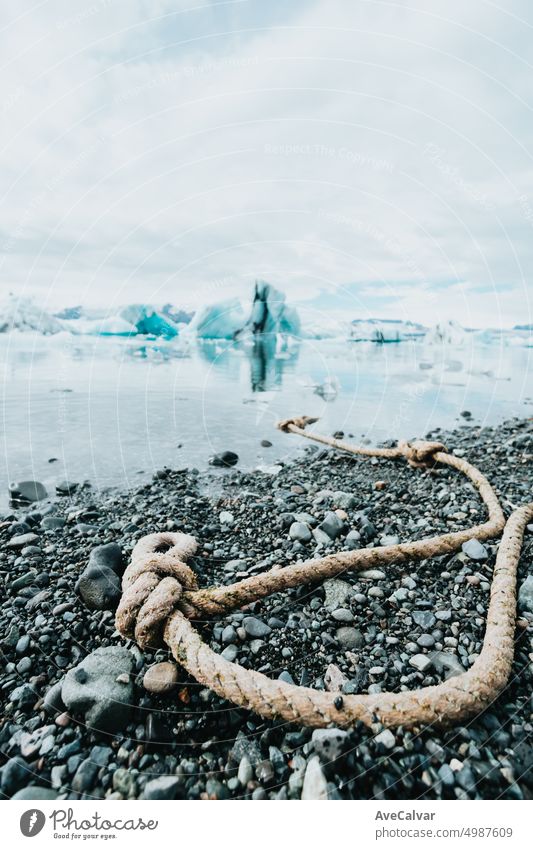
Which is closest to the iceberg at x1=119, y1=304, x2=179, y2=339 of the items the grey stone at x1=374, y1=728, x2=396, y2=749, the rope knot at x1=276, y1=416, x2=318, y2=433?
the rope knot at x1=276, y1=416, x2=318, y2=433

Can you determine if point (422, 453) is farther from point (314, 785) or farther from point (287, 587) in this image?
point (314, 785)

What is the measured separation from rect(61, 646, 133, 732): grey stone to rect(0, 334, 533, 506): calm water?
147 inches

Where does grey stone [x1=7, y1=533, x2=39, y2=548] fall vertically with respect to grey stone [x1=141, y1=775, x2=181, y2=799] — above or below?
above

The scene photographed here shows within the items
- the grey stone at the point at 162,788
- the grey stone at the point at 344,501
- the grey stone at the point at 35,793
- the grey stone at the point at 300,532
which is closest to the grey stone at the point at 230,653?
the grey stone at the point at 162,788

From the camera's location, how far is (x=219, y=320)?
1058 inches

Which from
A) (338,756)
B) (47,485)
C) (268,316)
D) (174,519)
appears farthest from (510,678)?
(268,316)

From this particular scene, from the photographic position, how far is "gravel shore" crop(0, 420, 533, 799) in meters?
1.72

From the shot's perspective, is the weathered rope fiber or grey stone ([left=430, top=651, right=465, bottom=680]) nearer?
the weathered rope fiber

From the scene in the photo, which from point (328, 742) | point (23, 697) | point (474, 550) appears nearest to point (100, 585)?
point (23, 697)

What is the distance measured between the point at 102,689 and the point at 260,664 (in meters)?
0.79

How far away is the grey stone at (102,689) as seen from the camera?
1.94m

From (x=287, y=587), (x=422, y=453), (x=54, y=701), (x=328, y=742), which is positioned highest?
(x=422, y=453)

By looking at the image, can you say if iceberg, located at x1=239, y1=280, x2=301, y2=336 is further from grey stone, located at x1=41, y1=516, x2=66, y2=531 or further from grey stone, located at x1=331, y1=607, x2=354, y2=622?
grey stone, located at x1=331, y1=607, x2=354, y2=622

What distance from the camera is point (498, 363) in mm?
22547
